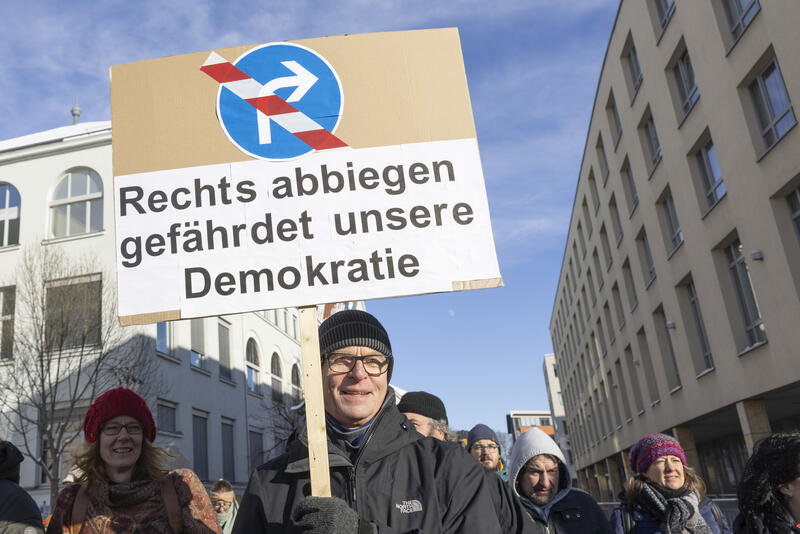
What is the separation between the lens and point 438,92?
3.36m

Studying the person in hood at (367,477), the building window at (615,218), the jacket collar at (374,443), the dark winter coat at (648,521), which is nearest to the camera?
the person in hood at (367,477)

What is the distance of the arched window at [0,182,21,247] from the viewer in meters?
23.4

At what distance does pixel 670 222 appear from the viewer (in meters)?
21.6

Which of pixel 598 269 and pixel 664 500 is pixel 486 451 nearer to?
pixel 664 500

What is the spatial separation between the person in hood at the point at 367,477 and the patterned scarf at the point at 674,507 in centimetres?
264

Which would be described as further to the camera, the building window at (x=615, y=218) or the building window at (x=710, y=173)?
the building window at (x=615, y=218)

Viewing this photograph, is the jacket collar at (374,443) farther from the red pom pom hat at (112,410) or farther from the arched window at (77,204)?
the arched window at (77,204)

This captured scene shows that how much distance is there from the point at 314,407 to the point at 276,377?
106ft

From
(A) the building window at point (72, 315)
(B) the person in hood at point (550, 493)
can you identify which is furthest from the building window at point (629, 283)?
(B) the person in hood at point (550, 493)

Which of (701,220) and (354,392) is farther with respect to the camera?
(701,220)

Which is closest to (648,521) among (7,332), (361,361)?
(361,361)

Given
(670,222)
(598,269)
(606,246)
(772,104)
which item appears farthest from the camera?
(598,269)

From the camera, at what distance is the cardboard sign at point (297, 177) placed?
118 inches

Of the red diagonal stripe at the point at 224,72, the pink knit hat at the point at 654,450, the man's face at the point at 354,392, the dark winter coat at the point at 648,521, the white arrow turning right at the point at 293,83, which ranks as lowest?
Result: the dark winter coat at the point at 648,521
